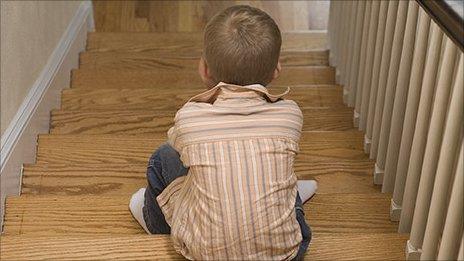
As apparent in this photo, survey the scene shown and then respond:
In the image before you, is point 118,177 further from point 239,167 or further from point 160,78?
point 160,78

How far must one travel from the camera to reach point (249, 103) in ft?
5.39

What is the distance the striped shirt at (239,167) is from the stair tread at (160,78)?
1682 mm

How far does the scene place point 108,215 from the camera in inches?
84.7

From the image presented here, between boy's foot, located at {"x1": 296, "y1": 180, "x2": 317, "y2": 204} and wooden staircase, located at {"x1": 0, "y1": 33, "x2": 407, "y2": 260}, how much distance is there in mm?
28

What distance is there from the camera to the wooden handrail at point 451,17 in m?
1.42

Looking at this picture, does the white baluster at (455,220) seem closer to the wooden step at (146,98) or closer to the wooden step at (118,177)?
the wooden step at (118,177)

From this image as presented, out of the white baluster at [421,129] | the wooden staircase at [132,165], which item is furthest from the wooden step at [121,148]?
the white baluster at [421,129]

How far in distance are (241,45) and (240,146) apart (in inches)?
8.2

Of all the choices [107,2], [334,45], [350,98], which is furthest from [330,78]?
[107,2]

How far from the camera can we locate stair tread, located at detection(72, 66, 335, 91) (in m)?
3.35

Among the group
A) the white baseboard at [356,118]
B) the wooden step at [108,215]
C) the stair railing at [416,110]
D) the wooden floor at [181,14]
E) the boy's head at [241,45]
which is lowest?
the wooden floor at [181,14]

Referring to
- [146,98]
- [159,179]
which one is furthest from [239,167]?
[146,98]

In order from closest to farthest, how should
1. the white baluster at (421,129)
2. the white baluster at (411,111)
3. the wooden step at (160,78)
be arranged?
the white baluster at (421,129) → the white baluster at (411,111) → the wooden step at (160,78)

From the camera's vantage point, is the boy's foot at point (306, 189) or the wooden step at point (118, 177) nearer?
the boy's foot at point (306, 189)
